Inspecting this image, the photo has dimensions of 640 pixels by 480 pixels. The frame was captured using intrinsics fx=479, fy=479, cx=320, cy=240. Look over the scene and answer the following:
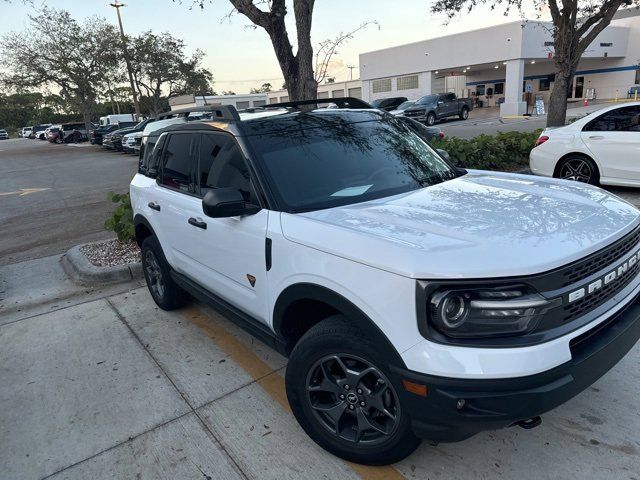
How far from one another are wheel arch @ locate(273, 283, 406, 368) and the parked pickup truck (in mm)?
25059

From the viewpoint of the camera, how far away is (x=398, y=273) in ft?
6.67

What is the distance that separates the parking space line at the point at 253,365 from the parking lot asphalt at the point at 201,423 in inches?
0.4

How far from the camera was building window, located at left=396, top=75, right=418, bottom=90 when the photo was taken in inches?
1682

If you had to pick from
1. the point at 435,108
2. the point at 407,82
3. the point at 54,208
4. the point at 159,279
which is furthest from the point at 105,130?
the point at 159,279

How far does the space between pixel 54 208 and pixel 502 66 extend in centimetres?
4100

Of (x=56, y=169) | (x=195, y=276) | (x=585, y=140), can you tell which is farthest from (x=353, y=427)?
(x=56, y=169)

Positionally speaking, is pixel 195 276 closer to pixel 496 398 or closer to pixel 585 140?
pixel 496 398

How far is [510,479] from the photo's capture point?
2.39m

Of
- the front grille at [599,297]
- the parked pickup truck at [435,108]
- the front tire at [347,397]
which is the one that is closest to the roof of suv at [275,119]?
the front tire at [347,397]

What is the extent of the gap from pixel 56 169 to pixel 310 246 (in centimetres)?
2158

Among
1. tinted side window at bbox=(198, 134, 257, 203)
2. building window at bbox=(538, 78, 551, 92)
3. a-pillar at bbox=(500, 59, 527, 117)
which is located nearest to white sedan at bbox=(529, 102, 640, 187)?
tinted side window at bbox=(198, 134, 257, 203)

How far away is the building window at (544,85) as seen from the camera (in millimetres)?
45500

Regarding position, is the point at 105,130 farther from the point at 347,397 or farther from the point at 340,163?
the point at 347,397

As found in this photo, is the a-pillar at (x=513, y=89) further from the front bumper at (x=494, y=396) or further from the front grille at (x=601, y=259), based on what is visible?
the front bumper at (x=494, y=396)
